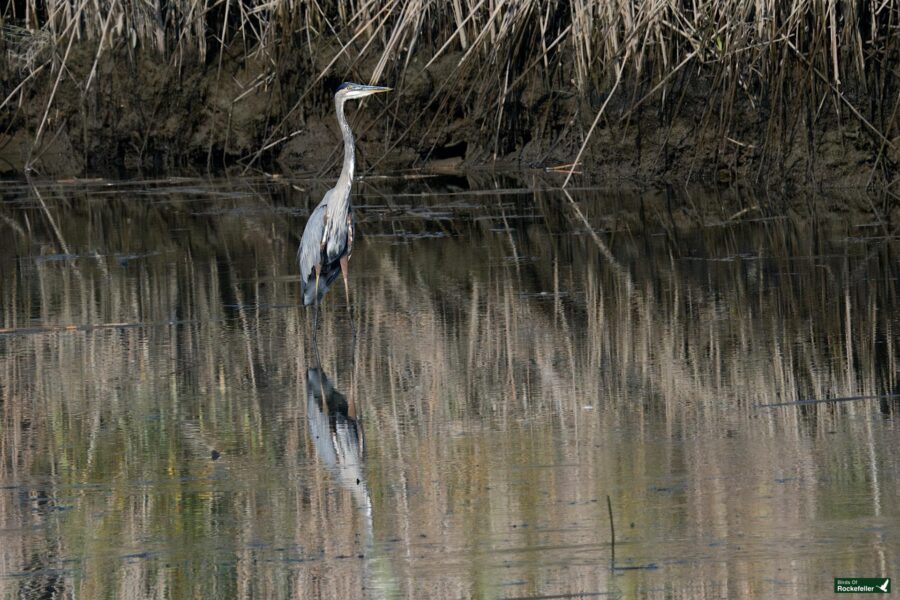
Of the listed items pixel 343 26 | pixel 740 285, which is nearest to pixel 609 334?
pixel 740 285

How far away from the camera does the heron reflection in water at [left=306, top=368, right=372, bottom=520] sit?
15.8 ft

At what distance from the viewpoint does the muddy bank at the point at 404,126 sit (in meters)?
12.4

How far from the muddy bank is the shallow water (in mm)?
2083

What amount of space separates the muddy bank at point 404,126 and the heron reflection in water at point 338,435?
21.9 ft

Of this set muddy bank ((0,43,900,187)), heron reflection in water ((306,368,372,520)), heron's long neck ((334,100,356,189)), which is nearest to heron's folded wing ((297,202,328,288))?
heron's long neck ((334,100,356,189))

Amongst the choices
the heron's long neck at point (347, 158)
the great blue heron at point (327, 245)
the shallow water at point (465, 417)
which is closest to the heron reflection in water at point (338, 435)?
the shallow water at point (465, 417)

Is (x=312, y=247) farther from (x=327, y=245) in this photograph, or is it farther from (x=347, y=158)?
(x=347, y=158)

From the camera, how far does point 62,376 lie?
6613mm

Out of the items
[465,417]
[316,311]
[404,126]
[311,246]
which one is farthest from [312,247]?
[404,126]

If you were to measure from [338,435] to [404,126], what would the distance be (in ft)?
32.5

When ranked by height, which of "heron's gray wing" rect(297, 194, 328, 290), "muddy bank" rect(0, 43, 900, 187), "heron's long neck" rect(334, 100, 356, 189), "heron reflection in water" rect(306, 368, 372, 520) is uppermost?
"muddy bank" rect(0, 43, 900, 187)

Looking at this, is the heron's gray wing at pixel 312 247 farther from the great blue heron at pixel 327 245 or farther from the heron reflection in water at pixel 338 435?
the heron reflection in water at pixel 338 435

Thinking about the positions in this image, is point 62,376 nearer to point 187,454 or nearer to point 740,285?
point 187,454

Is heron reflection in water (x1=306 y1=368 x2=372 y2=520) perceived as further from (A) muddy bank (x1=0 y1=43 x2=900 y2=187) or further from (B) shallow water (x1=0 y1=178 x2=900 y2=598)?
(A) muddy bank (x1=0 y1=43 x2=900 y2=187)
